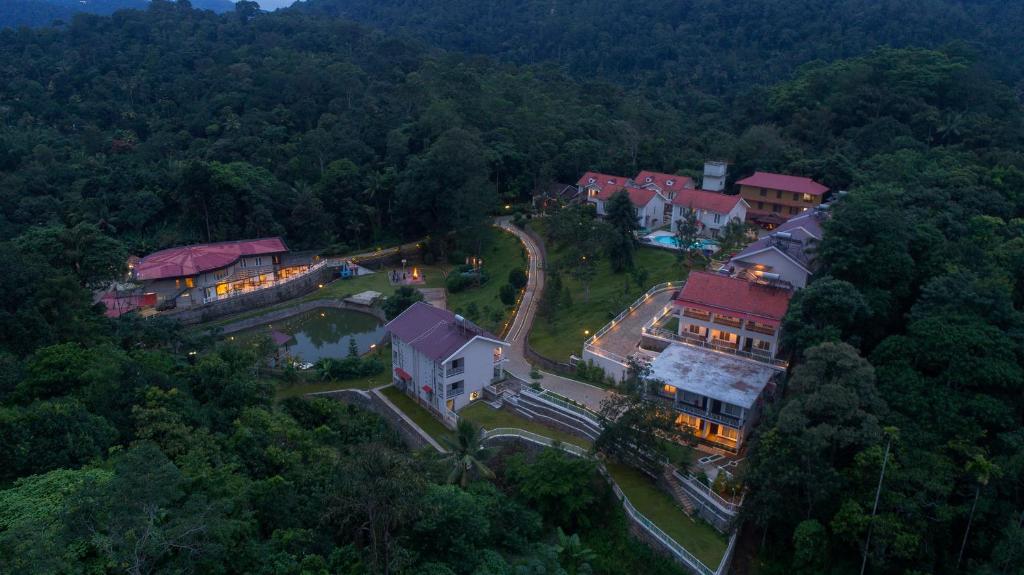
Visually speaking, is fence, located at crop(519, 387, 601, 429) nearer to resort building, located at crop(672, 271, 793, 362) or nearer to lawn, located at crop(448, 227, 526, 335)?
resort building, located at crop(672, 271, 793, 362)

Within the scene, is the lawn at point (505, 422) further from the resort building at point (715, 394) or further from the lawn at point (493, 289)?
the lawn at point (493, 289)

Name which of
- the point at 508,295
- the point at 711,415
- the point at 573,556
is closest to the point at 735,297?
the point at 711,415

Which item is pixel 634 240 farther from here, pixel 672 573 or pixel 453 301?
pixel 672 573

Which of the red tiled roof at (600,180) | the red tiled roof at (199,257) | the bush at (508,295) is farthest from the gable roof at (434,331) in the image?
the red tiled roof at (600,180)

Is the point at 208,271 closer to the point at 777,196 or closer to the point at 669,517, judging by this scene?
the point at 669,517

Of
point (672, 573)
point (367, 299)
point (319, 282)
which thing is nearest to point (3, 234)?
point (319, 282)
